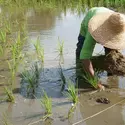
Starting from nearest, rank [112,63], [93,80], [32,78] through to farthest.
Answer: [93,80], [32,78], [112,63]

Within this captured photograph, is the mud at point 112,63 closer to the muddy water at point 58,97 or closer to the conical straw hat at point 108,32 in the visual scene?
the muddy water at point 58,97

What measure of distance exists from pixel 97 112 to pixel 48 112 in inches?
19.7

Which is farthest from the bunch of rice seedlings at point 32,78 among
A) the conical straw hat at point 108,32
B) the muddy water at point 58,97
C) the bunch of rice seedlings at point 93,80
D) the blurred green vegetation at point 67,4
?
the blurred green vegetation at point 67,4

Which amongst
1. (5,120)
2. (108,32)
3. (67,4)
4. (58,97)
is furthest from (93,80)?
(67,4)

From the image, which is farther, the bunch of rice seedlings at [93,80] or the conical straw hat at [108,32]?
the bunch of rice seedlings at [93,80]

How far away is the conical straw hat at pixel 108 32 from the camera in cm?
377

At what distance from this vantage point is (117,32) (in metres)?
3.81

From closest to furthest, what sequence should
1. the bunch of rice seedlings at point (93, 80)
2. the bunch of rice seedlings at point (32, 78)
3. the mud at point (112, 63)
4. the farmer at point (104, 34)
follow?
the farmer at point (104, 34) < the bunch of rice seedlings at point (93, 80) < the bunch of rice seedlings at point (32, 78) < the mud at point (112, 63)

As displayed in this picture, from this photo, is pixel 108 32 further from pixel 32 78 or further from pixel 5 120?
pixel 5 120

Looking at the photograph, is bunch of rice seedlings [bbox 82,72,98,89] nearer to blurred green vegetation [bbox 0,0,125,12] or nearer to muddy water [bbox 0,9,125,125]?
muddy water [bbox 0,9,125,125]

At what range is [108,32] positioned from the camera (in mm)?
3814

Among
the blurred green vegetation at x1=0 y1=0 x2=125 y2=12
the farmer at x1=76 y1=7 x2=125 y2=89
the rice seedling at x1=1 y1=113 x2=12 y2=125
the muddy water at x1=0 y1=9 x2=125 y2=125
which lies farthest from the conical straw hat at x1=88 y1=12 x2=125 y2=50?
the blurred green vegetation at x1=0 y1=0 x2=125 y2=12

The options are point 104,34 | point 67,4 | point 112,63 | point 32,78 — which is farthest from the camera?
point 67,4

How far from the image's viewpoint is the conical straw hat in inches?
149
